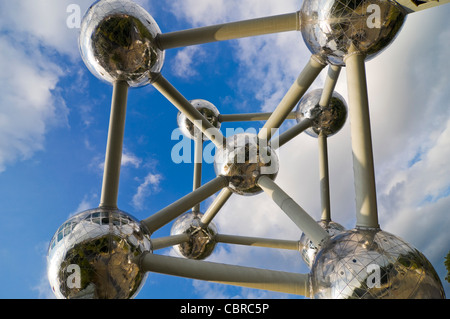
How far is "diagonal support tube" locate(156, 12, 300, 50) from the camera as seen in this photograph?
112 inches

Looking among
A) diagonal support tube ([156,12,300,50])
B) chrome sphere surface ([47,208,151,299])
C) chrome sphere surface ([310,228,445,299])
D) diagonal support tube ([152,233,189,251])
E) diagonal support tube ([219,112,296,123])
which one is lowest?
chrome sphere surface ([310,228,445,299])

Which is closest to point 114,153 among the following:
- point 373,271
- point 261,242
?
point 373,271

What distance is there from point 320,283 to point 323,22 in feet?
6.55

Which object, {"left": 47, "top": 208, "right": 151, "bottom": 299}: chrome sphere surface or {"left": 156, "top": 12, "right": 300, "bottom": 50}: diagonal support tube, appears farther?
{"left": 156, "top": 12, "right": 300, "bottom": 50}: diagonal support tube

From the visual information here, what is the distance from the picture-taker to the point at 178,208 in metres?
3.04

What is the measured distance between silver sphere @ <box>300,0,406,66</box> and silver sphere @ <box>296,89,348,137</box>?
120 inches

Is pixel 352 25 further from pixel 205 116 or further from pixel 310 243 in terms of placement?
pixel 205 116

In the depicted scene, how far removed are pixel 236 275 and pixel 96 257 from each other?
1.01 m

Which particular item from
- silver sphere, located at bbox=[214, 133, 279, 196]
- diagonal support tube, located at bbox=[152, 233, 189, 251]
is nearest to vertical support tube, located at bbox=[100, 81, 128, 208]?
diagonal support tube, located at bbox=[152, 233, 189, 251]

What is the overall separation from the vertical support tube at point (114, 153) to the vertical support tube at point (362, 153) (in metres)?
1.93

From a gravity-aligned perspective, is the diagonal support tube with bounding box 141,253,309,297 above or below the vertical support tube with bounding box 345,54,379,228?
below

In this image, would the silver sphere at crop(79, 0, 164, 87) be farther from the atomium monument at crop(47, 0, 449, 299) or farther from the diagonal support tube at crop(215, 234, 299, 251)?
the diagonal support tube at crop(215, 234, 299, 251)

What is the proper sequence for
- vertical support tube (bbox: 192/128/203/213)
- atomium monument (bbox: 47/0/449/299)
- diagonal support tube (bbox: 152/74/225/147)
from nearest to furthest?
atomium monument (bbox: 47/0/449/299) < diagonal support tube (bbox: 152/74/225/147) < vertical support tube (bbox: 192/128/203/213)

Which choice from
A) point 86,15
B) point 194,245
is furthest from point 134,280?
point 194,245
